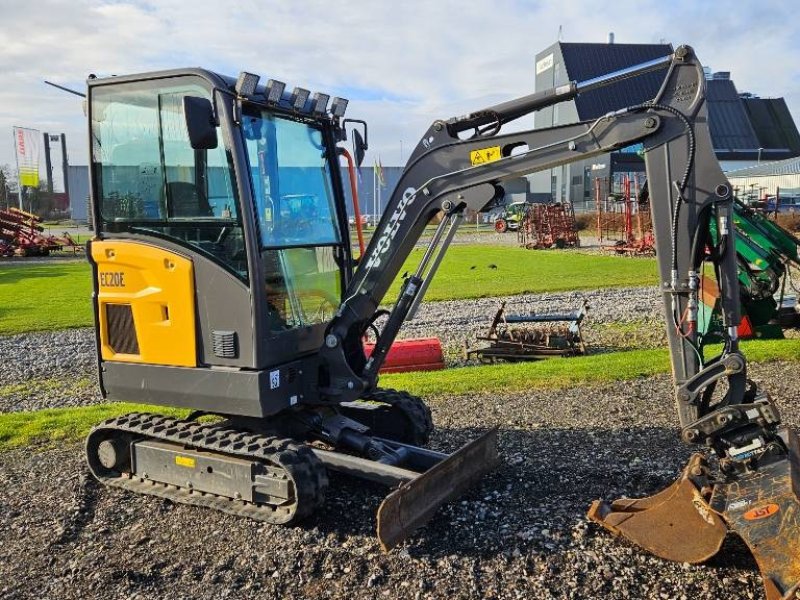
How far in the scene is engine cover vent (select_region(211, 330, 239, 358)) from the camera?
5.44 metres

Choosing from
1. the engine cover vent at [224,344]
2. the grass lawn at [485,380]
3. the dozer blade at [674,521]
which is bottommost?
the grass lawn at [485,380]

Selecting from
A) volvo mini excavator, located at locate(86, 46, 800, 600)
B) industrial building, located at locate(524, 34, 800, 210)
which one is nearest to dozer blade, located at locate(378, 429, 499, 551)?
volvo mini excavator, located at locate(86, 46, 800, 600)

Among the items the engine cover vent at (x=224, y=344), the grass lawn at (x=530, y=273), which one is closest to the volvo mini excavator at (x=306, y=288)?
the engine cover vent at (x=224, y=344)

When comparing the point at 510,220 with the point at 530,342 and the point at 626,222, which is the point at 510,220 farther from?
the point at 530,342

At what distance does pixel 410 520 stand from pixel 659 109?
3094 mm

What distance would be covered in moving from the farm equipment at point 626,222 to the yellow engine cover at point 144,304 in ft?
58.6

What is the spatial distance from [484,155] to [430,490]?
240 cm

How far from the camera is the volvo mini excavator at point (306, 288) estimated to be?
455cm

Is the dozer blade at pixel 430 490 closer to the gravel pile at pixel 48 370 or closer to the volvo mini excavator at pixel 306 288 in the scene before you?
the volvo mini excavator at pixel 306 288

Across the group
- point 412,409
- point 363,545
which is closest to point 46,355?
point 412,409

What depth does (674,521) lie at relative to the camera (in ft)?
15.1

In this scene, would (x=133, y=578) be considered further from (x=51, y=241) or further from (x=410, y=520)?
(x=51, y=241)

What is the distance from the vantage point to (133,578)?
462 cm

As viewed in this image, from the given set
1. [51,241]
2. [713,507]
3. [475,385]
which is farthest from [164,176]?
[51,241]
